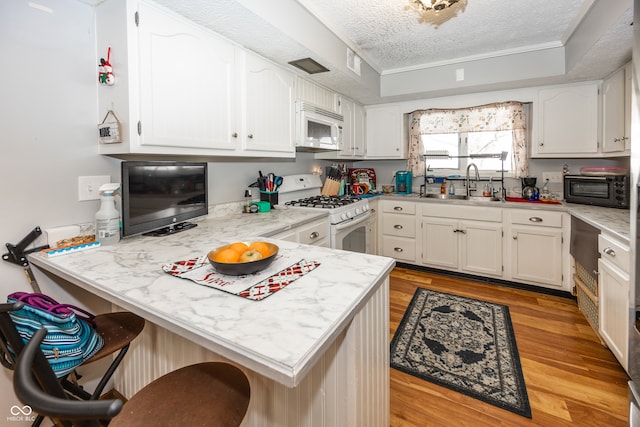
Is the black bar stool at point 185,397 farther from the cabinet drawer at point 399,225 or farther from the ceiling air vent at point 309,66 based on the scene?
the cabinet drawer at point 399,225

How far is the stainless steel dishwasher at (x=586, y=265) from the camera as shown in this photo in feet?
7.29

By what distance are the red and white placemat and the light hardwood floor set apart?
104 centimetres

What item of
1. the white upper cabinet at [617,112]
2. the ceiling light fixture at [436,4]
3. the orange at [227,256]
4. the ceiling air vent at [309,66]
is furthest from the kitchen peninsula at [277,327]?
the white upper cabinet at [617,112]

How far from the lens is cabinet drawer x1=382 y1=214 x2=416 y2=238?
3703mm

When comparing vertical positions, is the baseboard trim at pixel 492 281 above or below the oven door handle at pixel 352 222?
below

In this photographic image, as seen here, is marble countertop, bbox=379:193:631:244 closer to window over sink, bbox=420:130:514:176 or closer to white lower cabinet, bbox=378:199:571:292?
white lower cabinet, bbox=378:199:571:292

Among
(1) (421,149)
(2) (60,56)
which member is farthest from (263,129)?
(1) (421,149)

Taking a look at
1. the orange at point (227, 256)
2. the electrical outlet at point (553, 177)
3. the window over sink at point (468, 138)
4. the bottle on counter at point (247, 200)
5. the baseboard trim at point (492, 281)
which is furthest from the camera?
the window over sink at point (468, 138)

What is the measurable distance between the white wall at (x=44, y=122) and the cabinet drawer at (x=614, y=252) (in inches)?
115

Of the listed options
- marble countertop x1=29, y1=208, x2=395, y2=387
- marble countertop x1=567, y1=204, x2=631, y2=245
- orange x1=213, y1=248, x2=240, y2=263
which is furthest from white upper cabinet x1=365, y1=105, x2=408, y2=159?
orange x1=213, y1=248, x2=240, y2=263

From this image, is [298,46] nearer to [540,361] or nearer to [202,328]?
[202,328]

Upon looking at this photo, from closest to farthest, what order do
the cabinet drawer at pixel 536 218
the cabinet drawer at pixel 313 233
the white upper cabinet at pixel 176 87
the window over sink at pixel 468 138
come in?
the white upper cabinet at pixel 176 87 → the cabinet drawer at pixel 313 233 → the cabinet drawer at pixel 536 218 → the window over sink at pixel 468 138

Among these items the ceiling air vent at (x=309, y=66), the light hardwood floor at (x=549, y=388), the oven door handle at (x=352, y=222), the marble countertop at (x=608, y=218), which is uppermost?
the ceiling air vent at (x=309, y=66)

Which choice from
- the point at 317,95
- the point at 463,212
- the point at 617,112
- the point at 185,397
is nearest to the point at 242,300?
the point at 185,397
